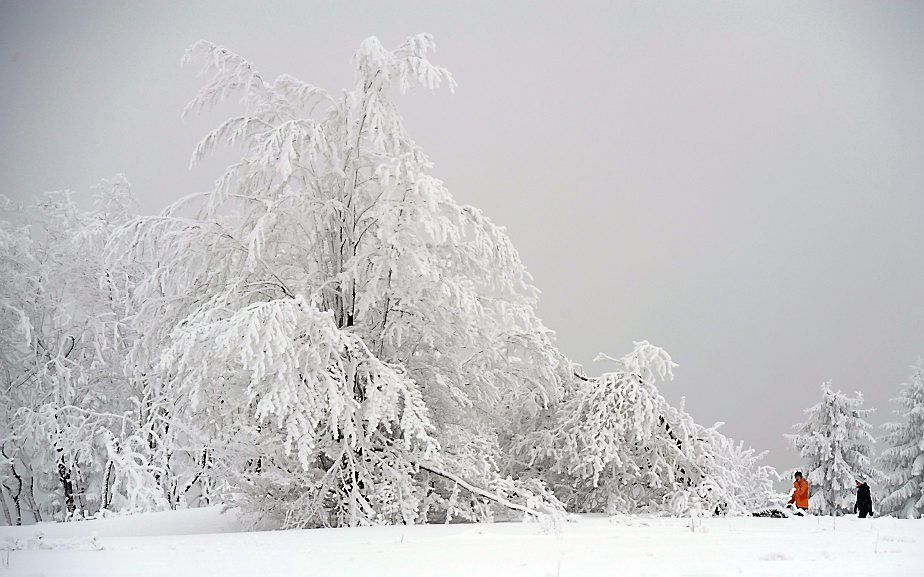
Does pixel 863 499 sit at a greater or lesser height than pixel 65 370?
lesser

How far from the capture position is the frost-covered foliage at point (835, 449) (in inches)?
993

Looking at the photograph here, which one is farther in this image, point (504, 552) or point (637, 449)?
point (637, 449)

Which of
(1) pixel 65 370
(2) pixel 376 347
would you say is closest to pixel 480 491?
(2) pixel 376 347

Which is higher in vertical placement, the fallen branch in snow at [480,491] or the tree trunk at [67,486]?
the fallen branch in snow at [480,491]

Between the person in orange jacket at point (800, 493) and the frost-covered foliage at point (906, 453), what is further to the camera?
the frost-covered foliage at point (906, 453)

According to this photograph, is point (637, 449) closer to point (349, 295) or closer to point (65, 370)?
point (349, 295)

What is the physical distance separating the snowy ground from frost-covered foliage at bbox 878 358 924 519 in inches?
684

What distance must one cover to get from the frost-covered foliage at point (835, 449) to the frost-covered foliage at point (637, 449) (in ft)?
45.7

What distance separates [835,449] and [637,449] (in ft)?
52.4

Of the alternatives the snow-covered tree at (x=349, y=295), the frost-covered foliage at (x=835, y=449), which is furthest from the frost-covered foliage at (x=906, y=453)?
the snow-covered tree at (x=349, y=295)

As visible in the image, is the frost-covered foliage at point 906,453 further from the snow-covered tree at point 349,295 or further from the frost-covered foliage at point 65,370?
the frost-covered foliage at point 65,370

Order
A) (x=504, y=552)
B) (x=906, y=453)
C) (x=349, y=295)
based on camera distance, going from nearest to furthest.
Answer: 1. (x=504, y=552)
2. (x=349, y=295)
3. (x=906, y=453)

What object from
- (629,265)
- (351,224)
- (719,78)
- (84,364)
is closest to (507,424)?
(351,224)

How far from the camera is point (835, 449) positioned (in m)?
25.7
